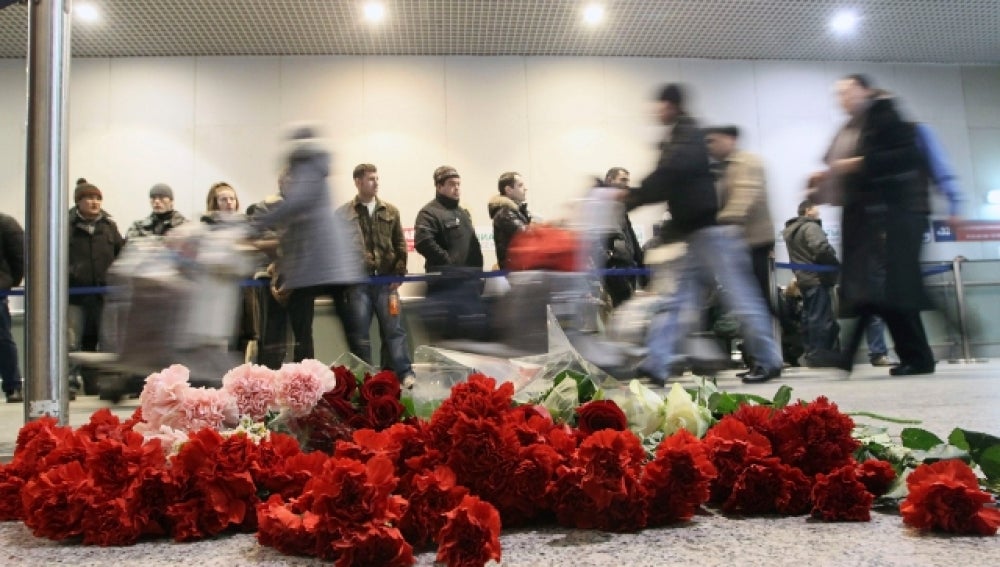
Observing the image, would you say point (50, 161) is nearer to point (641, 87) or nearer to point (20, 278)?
point (20, 278)

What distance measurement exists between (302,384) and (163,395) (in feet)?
0.74

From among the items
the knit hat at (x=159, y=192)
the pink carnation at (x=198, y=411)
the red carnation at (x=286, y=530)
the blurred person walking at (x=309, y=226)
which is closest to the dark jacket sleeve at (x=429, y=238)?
the blurred person walking at (x=309, y=226)

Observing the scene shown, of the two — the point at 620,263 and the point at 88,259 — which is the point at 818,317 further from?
the point at 88,259

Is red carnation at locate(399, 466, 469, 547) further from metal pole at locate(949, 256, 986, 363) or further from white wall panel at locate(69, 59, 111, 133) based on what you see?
white wall panel at locate(69, 59, 111, 133)

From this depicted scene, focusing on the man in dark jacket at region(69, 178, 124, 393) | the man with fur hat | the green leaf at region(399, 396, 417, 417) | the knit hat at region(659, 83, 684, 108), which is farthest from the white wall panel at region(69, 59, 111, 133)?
the green leaf at region(399, 396, 417, 417)

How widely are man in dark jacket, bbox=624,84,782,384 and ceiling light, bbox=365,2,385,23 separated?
4.87 metres

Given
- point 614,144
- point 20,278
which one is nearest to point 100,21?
point 20,278

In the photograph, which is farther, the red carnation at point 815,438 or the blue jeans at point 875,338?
the blue jeans at point 875,338

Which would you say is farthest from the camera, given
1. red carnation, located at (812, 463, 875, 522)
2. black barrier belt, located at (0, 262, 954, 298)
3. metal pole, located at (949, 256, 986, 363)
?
metal pole, located at (949, 256, 986, 363)

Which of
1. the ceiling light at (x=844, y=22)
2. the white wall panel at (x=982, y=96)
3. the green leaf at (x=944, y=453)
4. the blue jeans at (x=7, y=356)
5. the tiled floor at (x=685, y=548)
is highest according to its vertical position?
the ceiling light at (x=844, y=22)

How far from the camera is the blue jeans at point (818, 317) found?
6.71 meters

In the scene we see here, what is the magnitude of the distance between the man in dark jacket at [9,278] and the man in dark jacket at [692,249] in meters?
3.94

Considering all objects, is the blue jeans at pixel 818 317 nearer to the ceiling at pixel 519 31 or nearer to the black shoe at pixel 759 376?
the black shoe at pixel 759 376

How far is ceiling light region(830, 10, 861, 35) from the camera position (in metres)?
7.65
